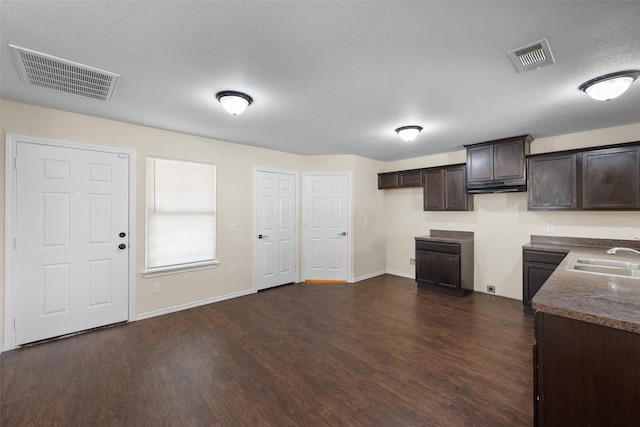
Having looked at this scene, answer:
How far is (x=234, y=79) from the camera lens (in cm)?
222

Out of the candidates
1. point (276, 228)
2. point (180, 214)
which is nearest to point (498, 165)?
point (276, 228)

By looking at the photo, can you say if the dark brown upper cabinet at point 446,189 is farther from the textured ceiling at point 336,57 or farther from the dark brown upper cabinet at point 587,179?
the textured ceiling at point 336,57

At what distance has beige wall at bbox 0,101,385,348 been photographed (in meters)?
2.90

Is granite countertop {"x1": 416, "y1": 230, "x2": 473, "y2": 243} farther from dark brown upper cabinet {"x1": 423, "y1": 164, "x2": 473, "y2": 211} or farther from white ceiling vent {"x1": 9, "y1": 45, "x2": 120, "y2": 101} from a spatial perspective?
white ceiling vent {"x1": 9, "y1": 45, "x2": 120, "y2": 101}

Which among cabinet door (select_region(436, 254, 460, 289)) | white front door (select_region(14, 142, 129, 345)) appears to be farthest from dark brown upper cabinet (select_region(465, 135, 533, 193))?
white front door (select_region(14, 142, 129, 345))

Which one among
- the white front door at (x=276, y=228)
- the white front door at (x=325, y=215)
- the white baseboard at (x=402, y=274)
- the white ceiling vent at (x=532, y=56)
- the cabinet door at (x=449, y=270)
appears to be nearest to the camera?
the white ceiling vent at (x=532, y=56)

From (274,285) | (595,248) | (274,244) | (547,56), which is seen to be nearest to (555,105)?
(547,56)

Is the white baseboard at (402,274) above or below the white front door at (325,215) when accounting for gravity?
below

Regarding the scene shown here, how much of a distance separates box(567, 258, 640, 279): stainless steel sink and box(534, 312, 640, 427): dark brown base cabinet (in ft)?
4.17

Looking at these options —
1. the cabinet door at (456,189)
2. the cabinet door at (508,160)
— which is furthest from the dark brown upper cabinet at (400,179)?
the cabinet door at (508,160)

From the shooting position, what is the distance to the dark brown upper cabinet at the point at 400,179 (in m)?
5.14

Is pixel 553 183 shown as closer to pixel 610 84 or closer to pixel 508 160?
pixel 508 160

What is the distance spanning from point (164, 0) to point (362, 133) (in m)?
2.76

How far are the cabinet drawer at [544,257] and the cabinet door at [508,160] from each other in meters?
1.07
